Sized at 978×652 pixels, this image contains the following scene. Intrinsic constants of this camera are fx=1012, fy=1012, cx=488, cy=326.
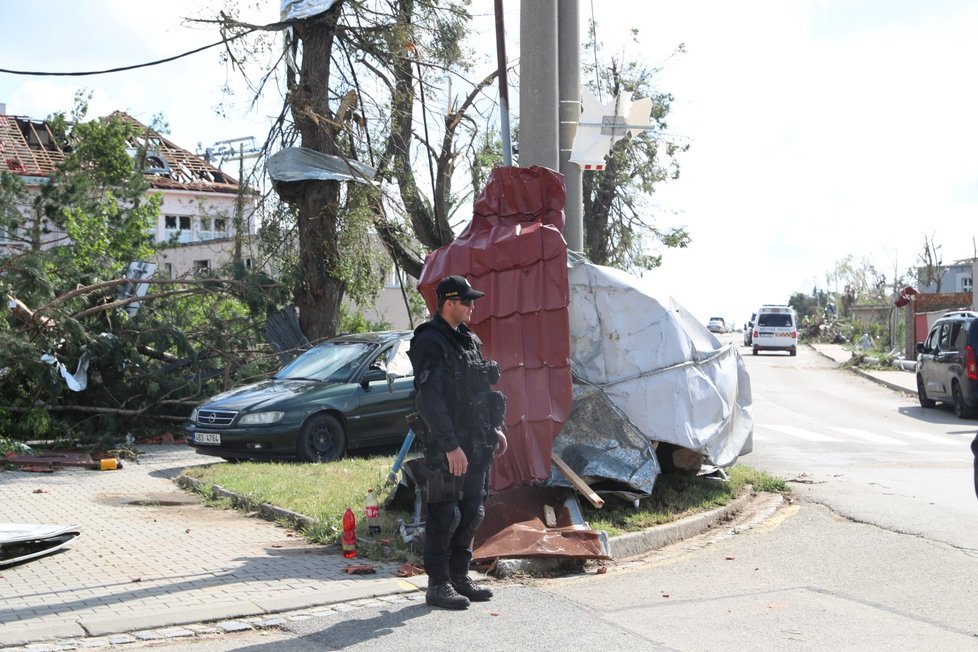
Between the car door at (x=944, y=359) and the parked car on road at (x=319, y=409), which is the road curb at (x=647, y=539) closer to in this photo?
the parked car on road at (x=319, y=409)

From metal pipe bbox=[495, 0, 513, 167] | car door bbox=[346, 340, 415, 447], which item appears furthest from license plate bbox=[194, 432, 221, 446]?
metal pipe bbox=[495, 0, 513, 167]

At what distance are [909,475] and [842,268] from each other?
267ft

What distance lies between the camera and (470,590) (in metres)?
6.04

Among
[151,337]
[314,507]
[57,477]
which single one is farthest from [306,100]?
[314,507]

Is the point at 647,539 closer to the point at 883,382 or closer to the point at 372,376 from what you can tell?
the point at 372,376

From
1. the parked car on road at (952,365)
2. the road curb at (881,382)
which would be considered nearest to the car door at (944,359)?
the parked car on road at (952,365)

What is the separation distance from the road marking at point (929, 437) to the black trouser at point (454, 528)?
1088 centimetres

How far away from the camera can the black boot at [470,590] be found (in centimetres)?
603

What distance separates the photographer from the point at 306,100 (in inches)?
684

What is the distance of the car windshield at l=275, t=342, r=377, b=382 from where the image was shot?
512 inches

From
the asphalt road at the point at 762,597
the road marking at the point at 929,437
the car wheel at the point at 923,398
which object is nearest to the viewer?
the asphalt road at the point at 762,597

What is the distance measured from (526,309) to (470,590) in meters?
2.62

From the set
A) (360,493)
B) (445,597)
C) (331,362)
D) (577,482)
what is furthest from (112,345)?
(445,597)

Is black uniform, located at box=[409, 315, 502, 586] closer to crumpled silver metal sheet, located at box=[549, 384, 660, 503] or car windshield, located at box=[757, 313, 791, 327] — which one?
crumpled silver metal sheet, located at box=[549, 384, 660, 503]
